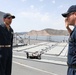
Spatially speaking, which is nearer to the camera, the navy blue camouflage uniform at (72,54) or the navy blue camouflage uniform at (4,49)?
the navy blue camouflage uniform at (72,54)

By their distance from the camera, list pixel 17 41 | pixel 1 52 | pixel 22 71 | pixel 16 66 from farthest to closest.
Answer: pixel 17 41
pixel 16 66
pixel 22 71
pixel 1 52

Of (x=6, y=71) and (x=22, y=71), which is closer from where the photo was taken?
(x=6, y=71)

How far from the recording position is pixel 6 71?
13.9ft

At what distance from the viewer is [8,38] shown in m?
4.12

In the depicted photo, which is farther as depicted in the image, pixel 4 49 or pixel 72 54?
pixel 4 49

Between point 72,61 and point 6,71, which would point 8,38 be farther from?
point 72,61

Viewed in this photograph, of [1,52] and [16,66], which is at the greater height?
[1,52]

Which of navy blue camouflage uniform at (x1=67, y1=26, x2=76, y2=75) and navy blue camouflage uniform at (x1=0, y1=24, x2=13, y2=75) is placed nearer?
navy blue camouflage uniform at (x1=67, y1=26, x2=76, y2=75)

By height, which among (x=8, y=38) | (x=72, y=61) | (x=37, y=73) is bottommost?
(x=37, y=73)

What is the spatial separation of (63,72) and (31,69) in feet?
3.10

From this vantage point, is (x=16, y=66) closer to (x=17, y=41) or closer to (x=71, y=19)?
(x=71, y=19)

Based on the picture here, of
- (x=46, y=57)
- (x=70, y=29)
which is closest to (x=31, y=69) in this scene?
(x=46, y=57)

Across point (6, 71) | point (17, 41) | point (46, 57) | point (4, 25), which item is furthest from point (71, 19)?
point (17, 41)

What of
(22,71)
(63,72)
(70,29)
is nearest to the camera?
(70,29)
